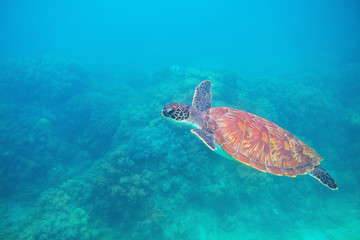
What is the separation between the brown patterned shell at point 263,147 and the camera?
3.11 m

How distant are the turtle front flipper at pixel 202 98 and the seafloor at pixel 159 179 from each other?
128cm

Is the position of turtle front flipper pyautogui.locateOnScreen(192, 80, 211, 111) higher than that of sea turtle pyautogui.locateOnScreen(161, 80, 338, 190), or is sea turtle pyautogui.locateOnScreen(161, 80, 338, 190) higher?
turtle front flipper pyautogui.locateOnScreen(192, 80, 211, 111)

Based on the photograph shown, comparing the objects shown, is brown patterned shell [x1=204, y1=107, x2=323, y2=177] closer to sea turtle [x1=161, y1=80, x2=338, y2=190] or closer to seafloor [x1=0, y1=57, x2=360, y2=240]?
sea turtle [x1=161, y1=80, x2=338, y2=190]

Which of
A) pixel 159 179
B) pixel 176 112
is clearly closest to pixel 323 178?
pixel 176 112

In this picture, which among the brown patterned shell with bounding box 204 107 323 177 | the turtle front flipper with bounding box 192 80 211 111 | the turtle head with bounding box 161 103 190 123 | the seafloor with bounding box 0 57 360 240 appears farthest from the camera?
the turtle front flipper with bounding box 192 80 211 111

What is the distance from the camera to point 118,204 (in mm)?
3982

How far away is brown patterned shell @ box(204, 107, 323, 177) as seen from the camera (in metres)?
3.11

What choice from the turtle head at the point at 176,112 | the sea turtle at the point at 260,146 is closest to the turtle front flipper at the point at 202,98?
the turtle head at the point at 176,112

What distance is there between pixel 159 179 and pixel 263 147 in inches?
131

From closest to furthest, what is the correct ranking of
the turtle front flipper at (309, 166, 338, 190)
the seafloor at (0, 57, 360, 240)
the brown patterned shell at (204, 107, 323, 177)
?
the brown patterned shell at (204, 107, 323, 177)
the turtle front flipper at (309, 166, 338, 190)
the seafloor at (0, 57, 360, 240)

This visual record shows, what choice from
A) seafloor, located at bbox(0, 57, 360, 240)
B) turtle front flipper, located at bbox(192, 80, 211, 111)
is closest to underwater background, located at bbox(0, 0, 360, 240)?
seafloor, located at bbox(0, 57, 360, 240)

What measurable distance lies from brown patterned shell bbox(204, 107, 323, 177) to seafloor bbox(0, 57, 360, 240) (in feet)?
5.43

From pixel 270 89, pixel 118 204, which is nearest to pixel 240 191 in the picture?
pixel 118 204

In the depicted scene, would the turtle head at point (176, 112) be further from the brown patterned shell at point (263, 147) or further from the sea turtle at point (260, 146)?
the brown patterned shell at point (263, 147)
